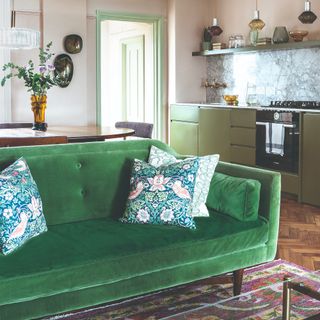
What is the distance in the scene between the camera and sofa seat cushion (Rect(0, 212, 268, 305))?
7.36ft

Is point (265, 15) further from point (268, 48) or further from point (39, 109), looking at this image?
point (39, 109)

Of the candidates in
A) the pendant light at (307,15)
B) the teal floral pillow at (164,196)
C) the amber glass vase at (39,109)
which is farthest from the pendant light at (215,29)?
the teal floral pillow at (164,196)

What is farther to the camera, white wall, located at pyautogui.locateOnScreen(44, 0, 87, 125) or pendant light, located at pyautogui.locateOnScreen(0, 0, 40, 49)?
white wall, located at pyautogui.locateOnScreen(44, 0, 87, 125)

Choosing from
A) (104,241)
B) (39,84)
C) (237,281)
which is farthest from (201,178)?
(39,84)

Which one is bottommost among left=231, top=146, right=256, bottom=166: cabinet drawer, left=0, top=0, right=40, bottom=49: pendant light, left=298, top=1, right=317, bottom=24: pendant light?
left=231, top=146, right=256, bottom=166: cabinet drawer

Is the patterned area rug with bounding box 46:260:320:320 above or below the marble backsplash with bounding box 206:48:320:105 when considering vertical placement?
below

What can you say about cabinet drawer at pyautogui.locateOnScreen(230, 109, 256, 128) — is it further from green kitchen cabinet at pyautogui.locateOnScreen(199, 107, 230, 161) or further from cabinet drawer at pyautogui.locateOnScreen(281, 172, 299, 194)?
cabinet drawer at pyautogui.locateOnScreen(281, 172, 299, 194)

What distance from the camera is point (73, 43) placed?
6.93m

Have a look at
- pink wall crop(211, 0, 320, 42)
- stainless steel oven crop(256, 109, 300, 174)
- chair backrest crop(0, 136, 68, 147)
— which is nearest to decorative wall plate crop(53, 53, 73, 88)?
pink wall crop(211, 0, 320, 42)

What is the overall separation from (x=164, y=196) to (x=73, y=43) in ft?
15.0

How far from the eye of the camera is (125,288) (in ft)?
8.23

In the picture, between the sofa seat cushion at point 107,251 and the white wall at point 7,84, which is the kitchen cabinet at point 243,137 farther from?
the sofa seat cushion at point 107,251

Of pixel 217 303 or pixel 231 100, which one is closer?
pixel 217 303

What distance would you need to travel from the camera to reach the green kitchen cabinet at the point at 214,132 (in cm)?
659
